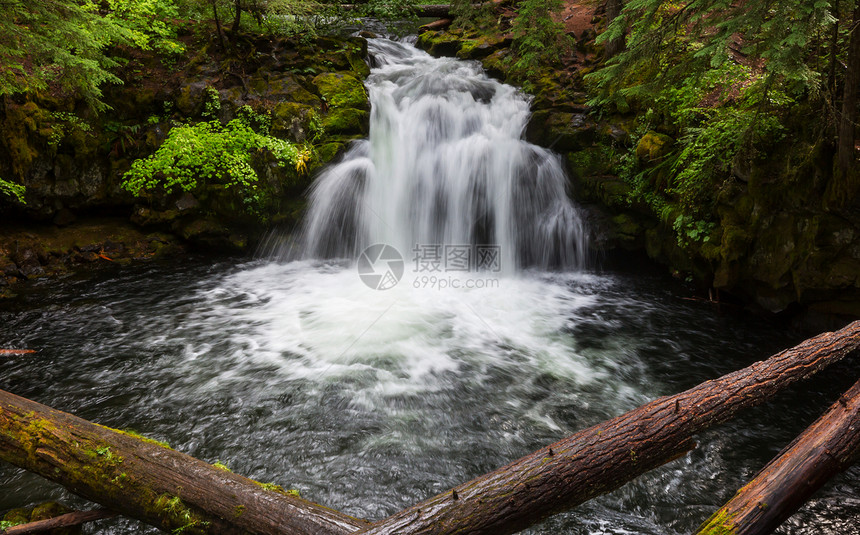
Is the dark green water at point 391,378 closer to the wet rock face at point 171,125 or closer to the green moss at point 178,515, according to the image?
the green moss at point 178,515

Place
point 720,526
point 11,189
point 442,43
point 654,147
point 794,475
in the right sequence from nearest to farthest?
point 720,526 < point 794,475 < point 11,189 < point 654,147 < point 442,43

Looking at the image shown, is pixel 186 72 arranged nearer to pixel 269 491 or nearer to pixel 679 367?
pixel 269 491

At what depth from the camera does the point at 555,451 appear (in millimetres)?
1997

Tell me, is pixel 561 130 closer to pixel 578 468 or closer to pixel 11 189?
pixel 578 468

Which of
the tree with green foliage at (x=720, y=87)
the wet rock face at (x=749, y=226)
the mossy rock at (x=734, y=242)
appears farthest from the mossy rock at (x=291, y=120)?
the mossy rock at (x=734, y=242)

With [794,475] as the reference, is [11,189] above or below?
above

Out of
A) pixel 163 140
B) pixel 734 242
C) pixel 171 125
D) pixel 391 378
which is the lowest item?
pixel 391 378

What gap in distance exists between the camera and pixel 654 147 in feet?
22.4

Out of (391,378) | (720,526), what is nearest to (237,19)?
(391,378)

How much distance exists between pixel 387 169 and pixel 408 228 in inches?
53.8

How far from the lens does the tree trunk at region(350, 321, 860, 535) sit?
1741mm

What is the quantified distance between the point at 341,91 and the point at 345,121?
34.6 inches

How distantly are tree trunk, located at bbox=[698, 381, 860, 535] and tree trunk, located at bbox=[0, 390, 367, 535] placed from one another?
68.9 inches

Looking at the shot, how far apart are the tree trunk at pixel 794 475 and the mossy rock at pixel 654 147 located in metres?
5.15
